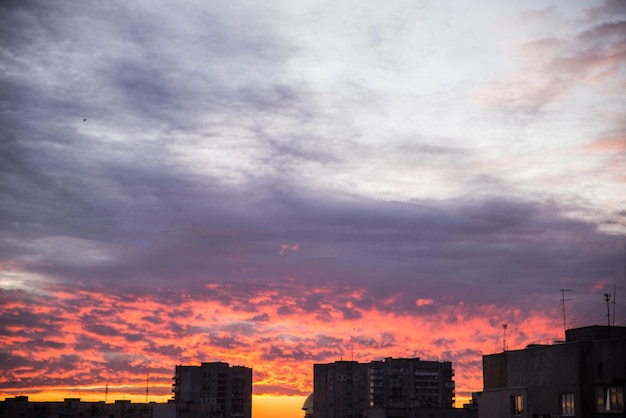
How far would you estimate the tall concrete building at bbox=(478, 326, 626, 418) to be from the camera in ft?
222

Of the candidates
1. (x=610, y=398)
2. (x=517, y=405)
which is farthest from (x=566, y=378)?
(x=517, y=405)

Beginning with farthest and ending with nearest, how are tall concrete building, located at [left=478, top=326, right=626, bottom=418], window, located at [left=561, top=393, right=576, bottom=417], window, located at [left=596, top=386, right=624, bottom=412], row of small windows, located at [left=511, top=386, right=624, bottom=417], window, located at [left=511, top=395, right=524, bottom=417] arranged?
1. window, located at [left=511, top=395, right=524, bottom=417]
2. window, located at [left=561, top=393, right=576, bottom=417]
3. tall concrete building, located at [left=478, top=326, right=626, bottom=418]
4. row of small windows, located at [left=511, top=386, right=624, bottom=417]
5. window, located at [left=596, top=386, right=624, bottom=412]

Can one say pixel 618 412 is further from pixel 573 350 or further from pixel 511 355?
pixel 511 355

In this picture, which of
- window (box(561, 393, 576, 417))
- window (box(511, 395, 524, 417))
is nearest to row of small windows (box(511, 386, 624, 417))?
window (box(561, 393, 576, 417))

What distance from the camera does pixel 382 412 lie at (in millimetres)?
165125

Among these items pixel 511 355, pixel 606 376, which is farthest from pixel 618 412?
pixel 511 355

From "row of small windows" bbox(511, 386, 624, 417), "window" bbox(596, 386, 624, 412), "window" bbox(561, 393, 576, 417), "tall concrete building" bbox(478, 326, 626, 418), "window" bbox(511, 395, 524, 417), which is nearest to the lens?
"window" bbox(596, 386, 624, 412)

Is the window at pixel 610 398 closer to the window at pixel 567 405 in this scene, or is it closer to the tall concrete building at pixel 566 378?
the tall concrete building at pixel 566 378

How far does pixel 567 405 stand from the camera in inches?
2810

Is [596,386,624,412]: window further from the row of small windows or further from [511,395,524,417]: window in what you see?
[511,395,524,417]: window

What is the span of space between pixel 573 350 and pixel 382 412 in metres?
98.8

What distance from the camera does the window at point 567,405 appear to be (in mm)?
70681

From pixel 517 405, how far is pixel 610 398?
1204 centimetres

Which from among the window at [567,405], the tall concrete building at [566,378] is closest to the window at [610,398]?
the tall concrete building at [566,378]
